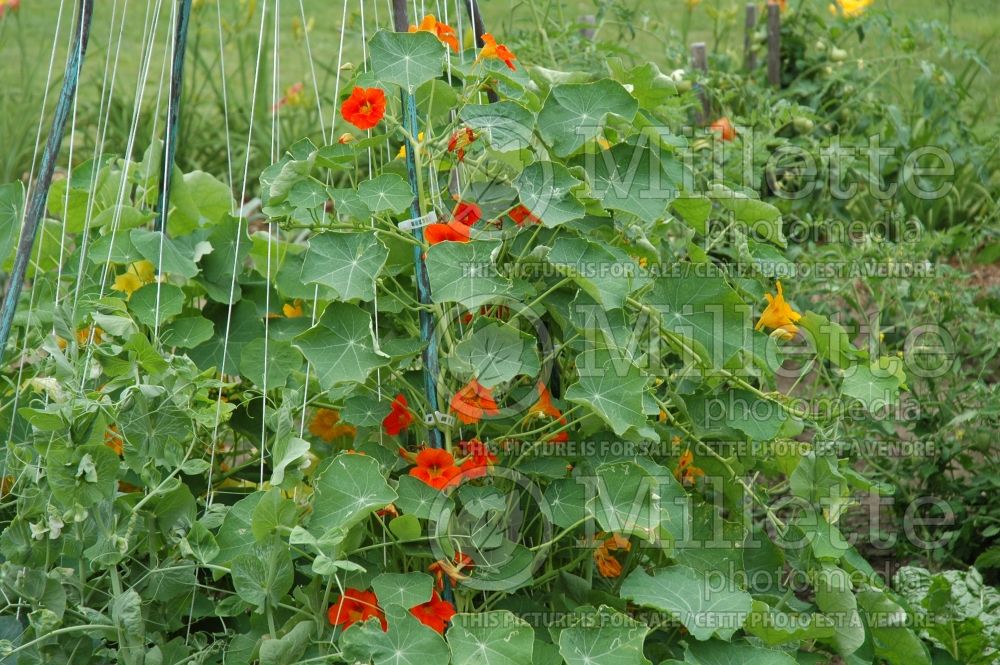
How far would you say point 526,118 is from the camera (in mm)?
1446

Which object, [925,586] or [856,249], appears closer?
[925,586]

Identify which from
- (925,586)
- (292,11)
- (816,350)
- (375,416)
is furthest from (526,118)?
(292,11)

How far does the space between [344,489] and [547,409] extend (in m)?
0.31

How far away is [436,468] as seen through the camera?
144cm

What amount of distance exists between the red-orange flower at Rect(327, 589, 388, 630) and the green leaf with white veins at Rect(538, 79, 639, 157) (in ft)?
2.12

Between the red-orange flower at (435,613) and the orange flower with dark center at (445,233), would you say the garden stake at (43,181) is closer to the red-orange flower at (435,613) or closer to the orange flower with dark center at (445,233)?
the orange flower with dark center at (445,233)

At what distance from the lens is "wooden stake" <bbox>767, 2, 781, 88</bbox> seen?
399 cm

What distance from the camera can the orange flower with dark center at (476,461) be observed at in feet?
4.73

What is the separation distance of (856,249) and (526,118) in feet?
4.28

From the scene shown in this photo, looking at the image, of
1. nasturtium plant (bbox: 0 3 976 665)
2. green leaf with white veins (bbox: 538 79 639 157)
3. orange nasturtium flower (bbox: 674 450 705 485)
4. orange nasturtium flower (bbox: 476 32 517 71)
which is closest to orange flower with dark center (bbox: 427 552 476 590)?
nasturtium plant (bbox: 0 3 976 665)

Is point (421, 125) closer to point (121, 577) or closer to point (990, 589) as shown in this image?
point (121, 577)

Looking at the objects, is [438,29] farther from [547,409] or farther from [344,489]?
[344,489]

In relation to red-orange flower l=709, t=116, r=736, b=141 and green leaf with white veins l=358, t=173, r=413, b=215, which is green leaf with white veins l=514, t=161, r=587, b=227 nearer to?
green leaf with white veins l=358, t=173, r=413, b=215

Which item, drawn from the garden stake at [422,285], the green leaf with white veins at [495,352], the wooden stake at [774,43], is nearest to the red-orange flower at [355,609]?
the garden stake at [422,285]
